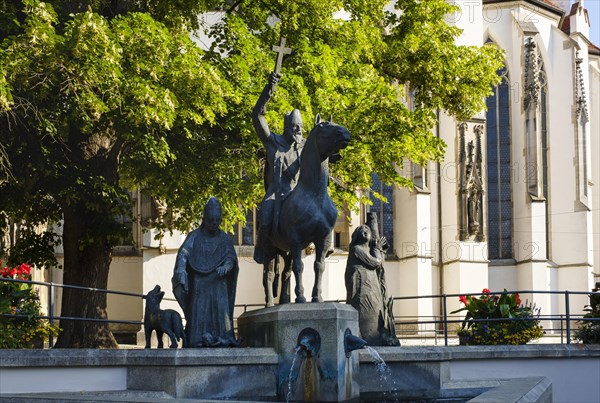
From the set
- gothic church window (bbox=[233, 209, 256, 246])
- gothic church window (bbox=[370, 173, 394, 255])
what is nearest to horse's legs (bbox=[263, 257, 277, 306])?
gothic church window (bbox=[233, 209, 256, 246])

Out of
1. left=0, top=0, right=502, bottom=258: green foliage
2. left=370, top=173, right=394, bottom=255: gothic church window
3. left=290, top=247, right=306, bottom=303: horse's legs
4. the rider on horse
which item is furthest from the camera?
left=370, top=173, right=394, bottom=255: gothic church window

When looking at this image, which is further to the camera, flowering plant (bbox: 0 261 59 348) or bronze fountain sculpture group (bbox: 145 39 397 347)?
flowering plant (bbox: 0 261 59 348)

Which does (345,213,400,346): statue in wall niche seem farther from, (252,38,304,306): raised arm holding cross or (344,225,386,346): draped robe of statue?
(252,38,304,306): raised arm holding cross

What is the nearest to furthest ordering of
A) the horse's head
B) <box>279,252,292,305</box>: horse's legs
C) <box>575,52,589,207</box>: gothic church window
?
1. the horse's head
2. <box>279,252,292,305</box>: horse's legs
3. <box>575,52,589,207</box>: gothic church window

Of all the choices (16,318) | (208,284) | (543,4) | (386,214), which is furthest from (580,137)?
(208,284)

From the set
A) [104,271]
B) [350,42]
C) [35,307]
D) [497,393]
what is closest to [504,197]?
[350,42]

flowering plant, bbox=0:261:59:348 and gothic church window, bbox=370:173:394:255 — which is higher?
gothic church window, bbox=370:173:394:255

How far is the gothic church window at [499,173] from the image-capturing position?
127 ft

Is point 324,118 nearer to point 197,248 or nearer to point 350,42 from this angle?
point 350,42

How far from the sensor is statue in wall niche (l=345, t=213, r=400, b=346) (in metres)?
12.2

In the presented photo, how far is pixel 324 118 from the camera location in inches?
771

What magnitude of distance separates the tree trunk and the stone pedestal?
31.7 ft

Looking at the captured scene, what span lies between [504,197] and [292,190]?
29.6 meters

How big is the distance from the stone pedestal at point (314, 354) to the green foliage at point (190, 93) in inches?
290
